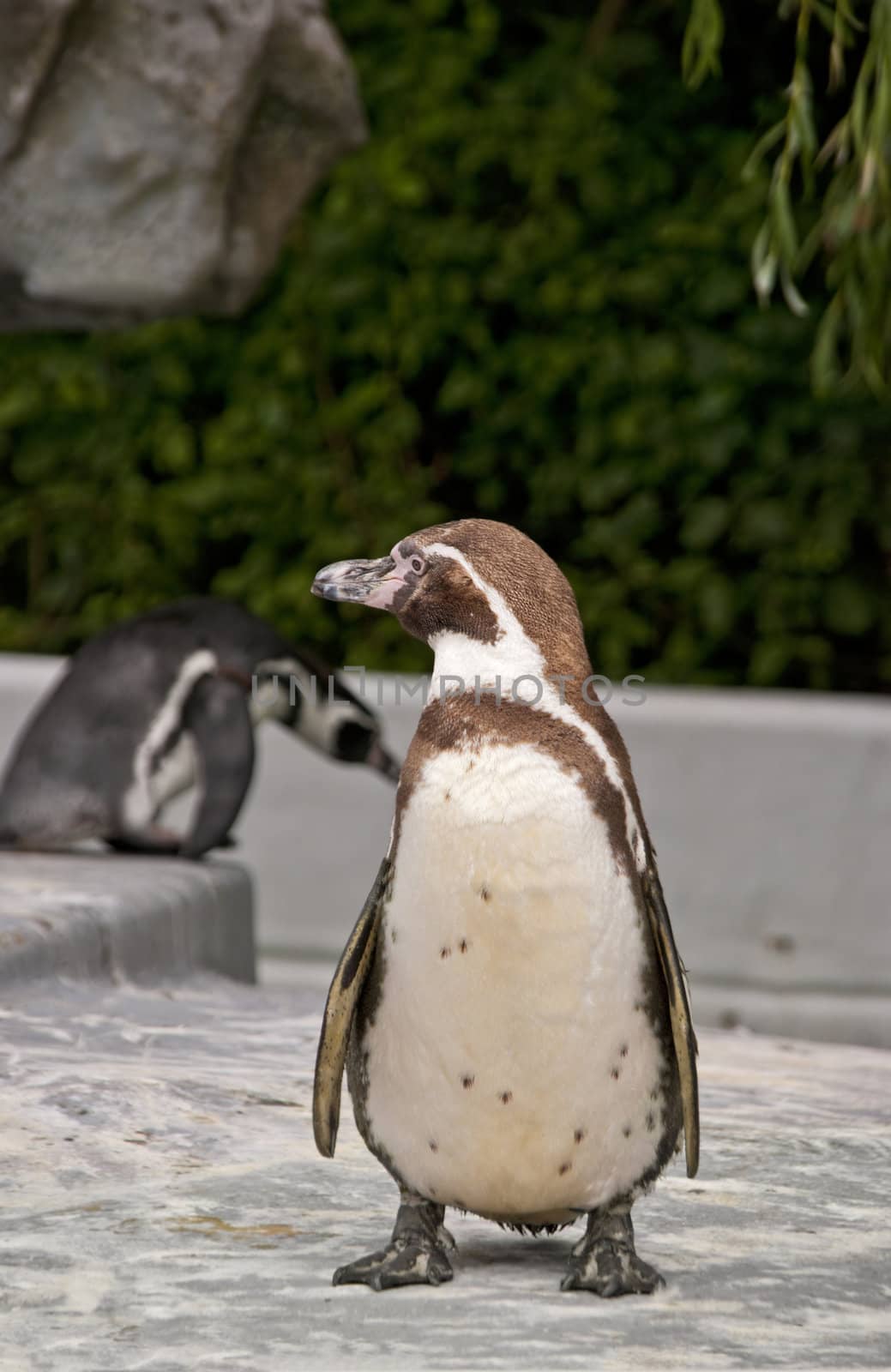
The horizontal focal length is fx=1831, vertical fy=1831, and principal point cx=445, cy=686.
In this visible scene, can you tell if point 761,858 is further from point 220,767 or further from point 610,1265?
point 610,1265

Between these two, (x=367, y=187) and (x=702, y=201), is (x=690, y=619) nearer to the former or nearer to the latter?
(x=702, y=201)

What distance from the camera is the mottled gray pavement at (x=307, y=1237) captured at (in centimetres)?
102

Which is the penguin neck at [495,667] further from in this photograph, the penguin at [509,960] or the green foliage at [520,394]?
the green foliage at [520,394]

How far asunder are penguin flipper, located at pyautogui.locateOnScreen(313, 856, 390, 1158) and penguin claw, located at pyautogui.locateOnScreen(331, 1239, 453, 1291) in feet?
0.29

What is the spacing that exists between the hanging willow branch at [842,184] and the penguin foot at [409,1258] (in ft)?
4.86

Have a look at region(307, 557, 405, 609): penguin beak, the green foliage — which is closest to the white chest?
region(307, 557, 405, 609): penguin beak

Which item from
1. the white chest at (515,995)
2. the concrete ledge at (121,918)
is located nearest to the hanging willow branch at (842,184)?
the concrete ledge at (121,918)

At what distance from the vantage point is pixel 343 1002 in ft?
3.77

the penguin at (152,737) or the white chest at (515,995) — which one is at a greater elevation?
the white chest at (515,995)

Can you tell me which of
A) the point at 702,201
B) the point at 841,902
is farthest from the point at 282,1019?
the point at 702,201

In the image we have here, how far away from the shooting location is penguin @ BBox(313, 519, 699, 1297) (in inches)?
42.9

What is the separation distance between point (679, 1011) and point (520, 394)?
326cm

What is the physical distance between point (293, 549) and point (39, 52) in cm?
198

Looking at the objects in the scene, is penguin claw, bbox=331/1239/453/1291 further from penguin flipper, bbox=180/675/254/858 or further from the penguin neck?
penguin flipper, bbox=180/675/254/858
